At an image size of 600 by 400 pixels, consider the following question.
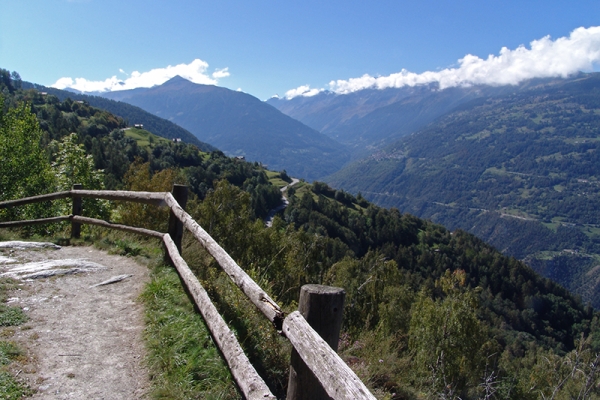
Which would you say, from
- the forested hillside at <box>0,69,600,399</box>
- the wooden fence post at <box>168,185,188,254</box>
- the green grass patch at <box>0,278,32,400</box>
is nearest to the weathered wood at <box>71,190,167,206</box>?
the wooden fence post at <box>168,185,188,254</box>

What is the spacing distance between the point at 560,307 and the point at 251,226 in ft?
356

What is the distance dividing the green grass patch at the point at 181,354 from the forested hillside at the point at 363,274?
0.18ft

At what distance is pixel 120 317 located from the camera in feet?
17.6

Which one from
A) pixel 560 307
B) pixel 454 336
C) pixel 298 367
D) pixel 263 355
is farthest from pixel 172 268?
pixel 560 307

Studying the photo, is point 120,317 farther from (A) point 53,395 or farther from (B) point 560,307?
(B) point 560,307

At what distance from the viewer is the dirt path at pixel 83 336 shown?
12.3 feet

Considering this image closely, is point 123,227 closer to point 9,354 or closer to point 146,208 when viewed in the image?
point 9,354

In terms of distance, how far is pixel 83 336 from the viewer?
4.79 m

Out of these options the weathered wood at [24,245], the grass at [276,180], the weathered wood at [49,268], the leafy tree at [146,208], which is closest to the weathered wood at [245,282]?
the weathered wood at [49,268]

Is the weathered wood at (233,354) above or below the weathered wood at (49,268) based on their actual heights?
above

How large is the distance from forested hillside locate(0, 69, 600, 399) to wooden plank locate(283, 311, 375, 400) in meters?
1.52

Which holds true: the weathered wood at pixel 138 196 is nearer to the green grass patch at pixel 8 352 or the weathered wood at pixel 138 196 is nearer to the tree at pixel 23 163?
the green grass patch at pixel 8 352

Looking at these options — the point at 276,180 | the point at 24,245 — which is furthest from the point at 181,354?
the point at 276,180

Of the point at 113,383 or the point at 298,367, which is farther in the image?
the point at 113,383
